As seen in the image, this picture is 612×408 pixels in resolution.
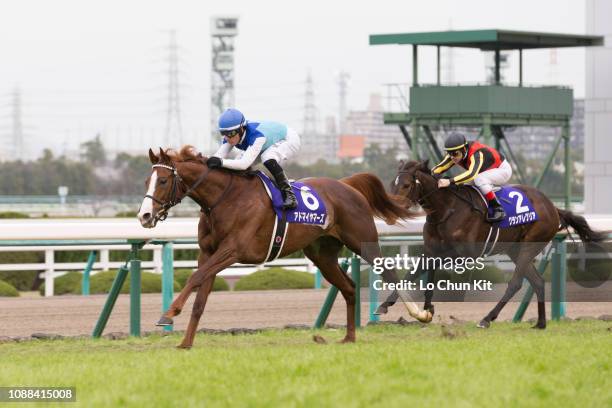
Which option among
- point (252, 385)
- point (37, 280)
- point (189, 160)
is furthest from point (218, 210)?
point (37, 280)

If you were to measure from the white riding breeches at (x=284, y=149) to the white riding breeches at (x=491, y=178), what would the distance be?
5.50 feet

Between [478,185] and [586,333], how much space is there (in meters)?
1.51

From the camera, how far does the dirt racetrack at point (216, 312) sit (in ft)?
33.7

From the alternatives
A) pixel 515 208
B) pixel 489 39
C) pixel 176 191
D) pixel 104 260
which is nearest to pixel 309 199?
pixel 176 191

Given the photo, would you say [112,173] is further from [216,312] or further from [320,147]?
[216,312]

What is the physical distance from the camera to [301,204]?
8.34 m

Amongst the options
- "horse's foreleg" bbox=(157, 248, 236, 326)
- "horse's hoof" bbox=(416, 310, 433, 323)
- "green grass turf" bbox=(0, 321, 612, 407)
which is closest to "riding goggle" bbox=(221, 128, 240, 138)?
"horse's foreleg" bbox=(157, 248, 236, 326)

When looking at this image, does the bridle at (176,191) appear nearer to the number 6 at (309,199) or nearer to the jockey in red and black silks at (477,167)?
the number 6 at (309,199)

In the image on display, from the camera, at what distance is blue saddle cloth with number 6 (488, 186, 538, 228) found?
9.81 m

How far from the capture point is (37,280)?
16672mm

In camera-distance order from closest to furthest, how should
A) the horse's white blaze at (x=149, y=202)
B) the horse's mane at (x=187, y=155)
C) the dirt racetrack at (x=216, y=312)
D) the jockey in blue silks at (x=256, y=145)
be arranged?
the horse's white blaze at (x=149, y=202)
the horse's mane at (x=187, y=155)
the jockey in blue silks at (x=256, y=145)
the dirt racetrack at (x=216, y=312)

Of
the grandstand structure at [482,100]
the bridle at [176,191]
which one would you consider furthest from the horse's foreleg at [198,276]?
the grandstand structure at [482,100]

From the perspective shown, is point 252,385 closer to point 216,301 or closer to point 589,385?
point 589,385

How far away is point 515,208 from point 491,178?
0.29 m
